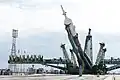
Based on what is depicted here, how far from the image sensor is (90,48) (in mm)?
185500

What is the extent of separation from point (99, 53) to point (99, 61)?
4.39m

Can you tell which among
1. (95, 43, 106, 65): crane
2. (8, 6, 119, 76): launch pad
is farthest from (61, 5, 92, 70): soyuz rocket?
(95, 43, 106, 65): crane

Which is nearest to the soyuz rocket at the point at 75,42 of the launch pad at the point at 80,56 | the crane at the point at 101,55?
the launch pad at the point at 80,56

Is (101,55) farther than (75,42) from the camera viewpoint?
Yes

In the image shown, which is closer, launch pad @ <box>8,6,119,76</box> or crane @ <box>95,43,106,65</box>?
launch pad @ <box>8,6,119,76</box>

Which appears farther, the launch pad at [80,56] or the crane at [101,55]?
the crane at [101,55]

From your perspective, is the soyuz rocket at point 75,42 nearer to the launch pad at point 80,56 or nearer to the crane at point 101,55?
the launch pad at point 80,56

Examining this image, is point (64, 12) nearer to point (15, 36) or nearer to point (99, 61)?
point (15, 36)

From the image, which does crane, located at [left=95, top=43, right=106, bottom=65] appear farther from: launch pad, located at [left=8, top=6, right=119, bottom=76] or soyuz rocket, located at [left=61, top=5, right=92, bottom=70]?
soyuz rocket, located at [left=61, top=5, right=92, bottom=70]

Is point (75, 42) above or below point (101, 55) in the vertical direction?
above

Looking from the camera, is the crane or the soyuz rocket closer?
the soyuz rocket

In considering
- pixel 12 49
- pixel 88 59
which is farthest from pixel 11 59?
pixel 88 59

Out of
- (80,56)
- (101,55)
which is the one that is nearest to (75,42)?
(80,56)

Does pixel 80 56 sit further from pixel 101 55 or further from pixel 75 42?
pixel 101 55
